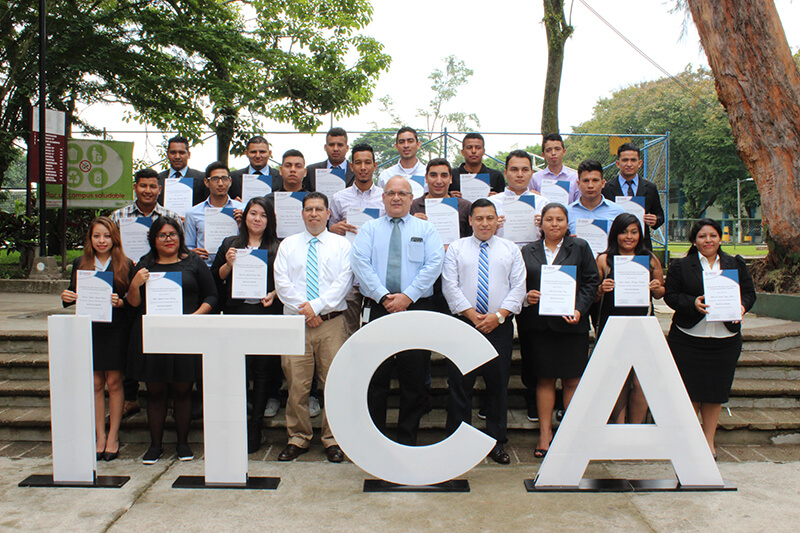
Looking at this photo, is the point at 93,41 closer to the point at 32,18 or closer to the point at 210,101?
the point at 32,18

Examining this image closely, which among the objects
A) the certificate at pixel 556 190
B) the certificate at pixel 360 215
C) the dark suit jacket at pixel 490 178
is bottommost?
the certificate at pixel 360 215

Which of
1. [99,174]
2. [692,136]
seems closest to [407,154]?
[99,174]

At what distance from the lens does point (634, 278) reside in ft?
13.9

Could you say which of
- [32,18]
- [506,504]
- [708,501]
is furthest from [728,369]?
[32,18]

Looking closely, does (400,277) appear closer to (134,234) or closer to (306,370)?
(306,370)

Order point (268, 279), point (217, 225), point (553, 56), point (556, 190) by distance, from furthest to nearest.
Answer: point (553, 56)
point (556, 190)
point (217, 225)
point (268, 279)

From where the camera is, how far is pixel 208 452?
3.78 metres

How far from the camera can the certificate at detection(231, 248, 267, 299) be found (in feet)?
14.4

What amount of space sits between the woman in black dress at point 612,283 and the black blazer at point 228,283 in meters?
2.54

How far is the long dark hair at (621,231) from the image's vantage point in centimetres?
436

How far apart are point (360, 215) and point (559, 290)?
1759 mm

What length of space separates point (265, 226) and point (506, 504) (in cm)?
272

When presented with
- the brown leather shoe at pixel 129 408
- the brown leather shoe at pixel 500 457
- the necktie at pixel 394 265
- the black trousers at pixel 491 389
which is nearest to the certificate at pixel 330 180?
the necktie at pixel 394 265

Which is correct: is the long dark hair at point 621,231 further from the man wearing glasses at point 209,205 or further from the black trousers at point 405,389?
the man wearing glasses at point 209,205
